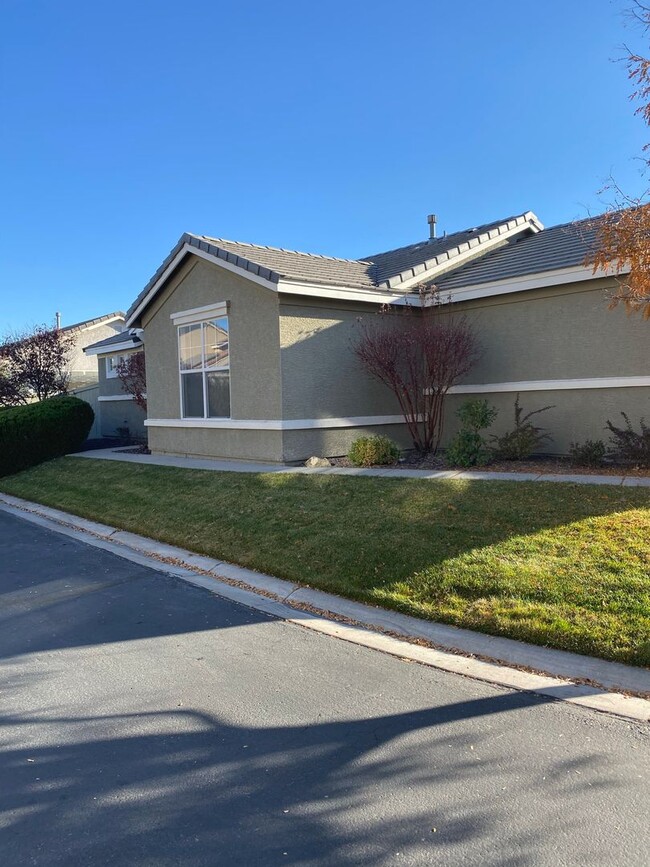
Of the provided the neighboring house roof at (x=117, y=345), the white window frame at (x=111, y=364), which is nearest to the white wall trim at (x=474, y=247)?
the neighboring house roof at (x=117, y=345)

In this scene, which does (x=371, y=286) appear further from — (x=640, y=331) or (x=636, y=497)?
(x=636, y=497)

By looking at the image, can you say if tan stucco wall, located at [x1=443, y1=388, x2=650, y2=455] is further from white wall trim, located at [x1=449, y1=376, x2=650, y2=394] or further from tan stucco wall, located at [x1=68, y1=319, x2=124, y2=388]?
tan stucco wall, located at [x1=68, y1=319, x2=124, y2=388]

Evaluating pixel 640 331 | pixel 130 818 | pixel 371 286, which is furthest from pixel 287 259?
pixel 130 818

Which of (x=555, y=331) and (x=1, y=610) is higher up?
(x=555, y=331)

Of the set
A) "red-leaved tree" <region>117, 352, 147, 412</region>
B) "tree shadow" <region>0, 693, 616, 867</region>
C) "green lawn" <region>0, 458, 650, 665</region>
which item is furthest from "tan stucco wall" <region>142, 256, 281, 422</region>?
"tree shadow" <region>0, 693, 616, 867</region>

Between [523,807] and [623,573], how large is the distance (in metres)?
2.90

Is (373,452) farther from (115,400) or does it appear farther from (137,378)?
(115,400)

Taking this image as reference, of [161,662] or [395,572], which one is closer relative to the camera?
[161,662]

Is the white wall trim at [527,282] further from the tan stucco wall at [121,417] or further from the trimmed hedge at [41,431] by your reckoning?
the tan stucco wall at [121,417]

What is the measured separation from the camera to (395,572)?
6.08 meters

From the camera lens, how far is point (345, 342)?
12055 mm

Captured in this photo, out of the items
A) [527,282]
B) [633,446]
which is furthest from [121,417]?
[633,446]

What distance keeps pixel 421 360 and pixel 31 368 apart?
16.2 m

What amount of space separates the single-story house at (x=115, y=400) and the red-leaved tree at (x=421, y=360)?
1055cm
